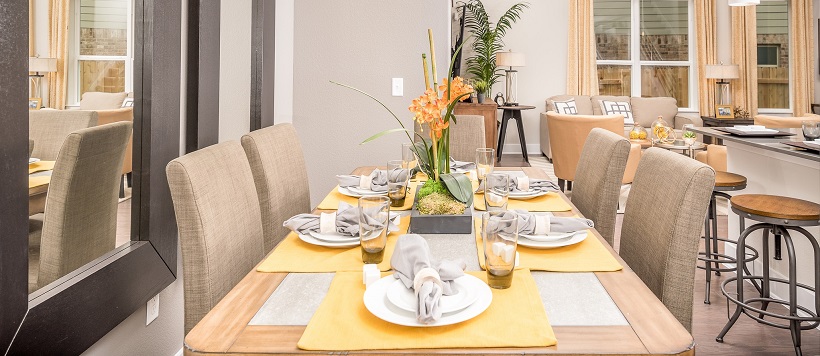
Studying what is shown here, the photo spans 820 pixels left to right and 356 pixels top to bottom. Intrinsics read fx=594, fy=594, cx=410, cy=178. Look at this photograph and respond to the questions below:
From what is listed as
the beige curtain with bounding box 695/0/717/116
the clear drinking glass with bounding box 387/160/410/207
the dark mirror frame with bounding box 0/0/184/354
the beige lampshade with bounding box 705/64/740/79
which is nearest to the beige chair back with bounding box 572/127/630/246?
the clear drinking glass with bounding box 387/160/410/207

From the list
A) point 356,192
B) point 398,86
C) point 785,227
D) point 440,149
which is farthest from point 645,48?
point 440,149

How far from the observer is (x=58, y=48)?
1.38m

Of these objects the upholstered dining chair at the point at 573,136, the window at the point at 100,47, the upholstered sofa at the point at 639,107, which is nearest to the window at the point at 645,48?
the upholstered sofa at the point at 639,107

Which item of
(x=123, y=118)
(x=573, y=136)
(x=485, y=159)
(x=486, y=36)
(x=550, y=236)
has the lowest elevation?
(x=550, y=236)

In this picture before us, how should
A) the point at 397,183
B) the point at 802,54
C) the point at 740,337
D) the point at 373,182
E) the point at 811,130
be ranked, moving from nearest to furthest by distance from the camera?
1. the point at 397,183
2. the point at 373,182
3. the point at 740,337
4. the point at 811,130
5. the point at 802,54

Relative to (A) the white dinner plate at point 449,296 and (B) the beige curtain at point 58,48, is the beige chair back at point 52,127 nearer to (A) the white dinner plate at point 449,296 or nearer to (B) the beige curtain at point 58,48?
(B) the beige curtain at point 58,48

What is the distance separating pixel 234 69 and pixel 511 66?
5707 mm

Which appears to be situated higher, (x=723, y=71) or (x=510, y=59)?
(x=510, y=59)

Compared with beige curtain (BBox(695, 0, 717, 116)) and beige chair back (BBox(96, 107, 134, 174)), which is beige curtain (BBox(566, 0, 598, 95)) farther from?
beige chair back (BBox(96, 107, 134, 174))

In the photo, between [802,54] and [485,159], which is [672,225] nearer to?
[485,159]

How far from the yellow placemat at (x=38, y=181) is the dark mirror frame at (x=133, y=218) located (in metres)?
0.04

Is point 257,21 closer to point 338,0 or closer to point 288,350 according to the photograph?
point 338,0

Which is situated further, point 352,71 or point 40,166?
point 352,71

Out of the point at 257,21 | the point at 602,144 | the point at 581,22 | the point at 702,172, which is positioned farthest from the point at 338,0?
the point at 581,22
